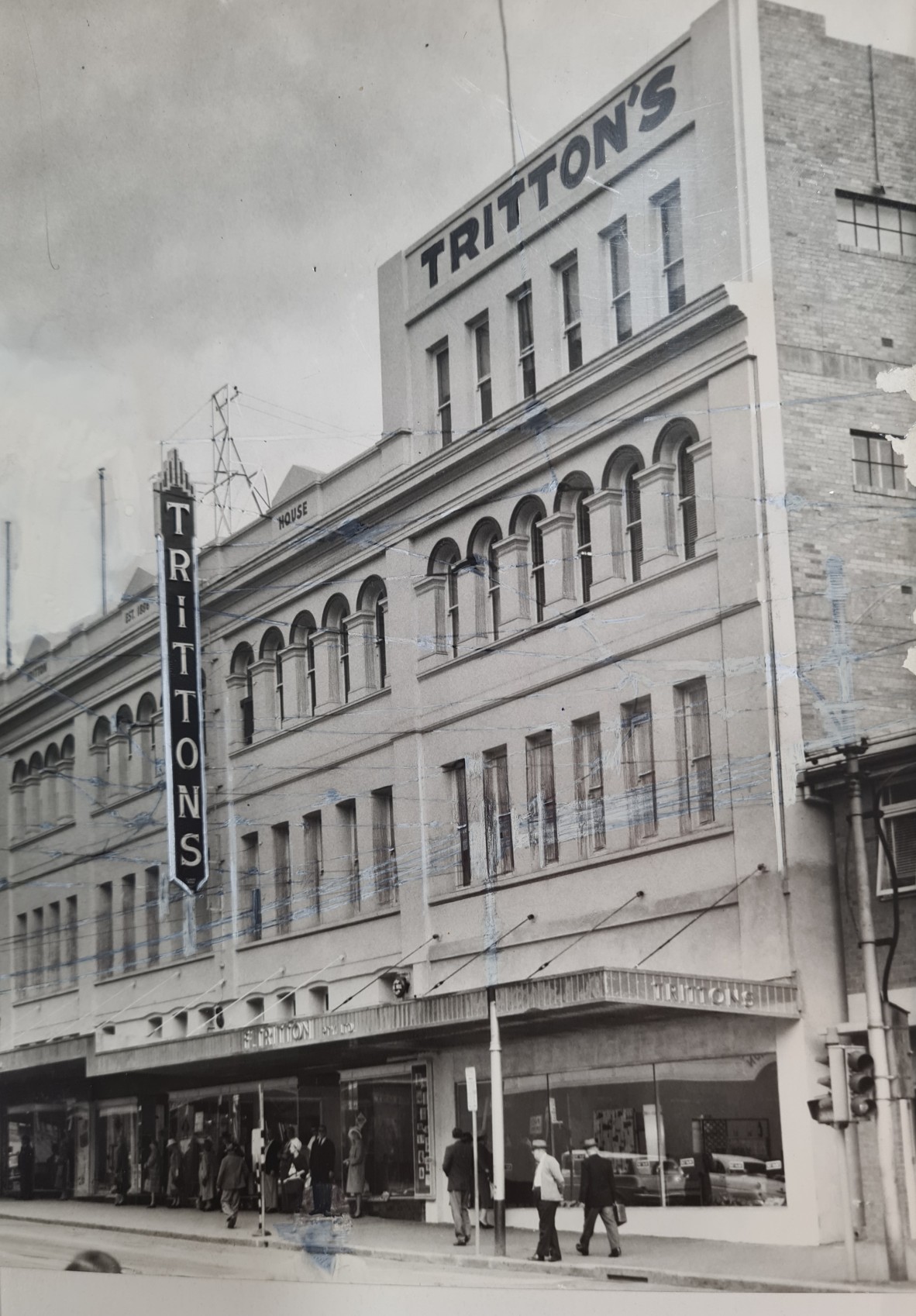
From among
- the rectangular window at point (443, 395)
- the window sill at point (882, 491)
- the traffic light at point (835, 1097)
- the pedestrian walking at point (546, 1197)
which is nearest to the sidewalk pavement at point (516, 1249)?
the pedestrian walking at point (546, 1197)

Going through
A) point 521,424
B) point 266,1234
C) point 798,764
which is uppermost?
point 521,424

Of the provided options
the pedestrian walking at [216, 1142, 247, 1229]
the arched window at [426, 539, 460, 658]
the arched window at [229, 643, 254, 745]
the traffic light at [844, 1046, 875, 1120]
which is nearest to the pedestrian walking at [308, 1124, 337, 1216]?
the pedestrian walking at [216, 1142, 247, 1229]

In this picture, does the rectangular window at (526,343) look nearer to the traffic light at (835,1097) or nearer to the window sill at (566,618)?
the window sill at (566,618)

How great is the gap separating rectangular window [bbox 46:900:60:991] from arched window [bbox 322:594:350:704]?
275 centimetres

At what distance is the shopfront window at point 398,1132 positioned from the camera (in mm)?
9398

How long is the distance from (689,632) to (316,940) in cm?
304

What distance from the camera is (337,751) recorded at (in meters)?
10.4

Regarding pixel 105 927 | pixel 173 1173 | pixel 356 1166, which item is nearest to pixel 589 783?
pixel 356 1166

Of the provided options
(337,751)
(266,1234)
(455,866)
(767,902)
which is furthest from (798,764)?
(266,1234)

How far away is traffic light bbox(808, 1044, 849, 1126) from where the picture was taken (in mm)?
7805

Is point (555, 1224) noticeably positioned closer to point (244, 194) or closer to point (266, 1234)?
point (266, 1234)

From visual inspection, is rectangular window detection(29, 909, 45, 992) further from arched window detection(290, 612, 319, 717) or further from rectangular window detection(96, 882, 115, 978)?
arched window detection(290, 612, 319, 717)

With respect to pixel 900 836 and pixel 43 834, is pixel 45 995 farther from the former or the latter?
pixel 900 836

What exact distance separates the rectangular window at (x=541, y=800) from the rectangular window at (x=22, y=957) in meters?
4.22
